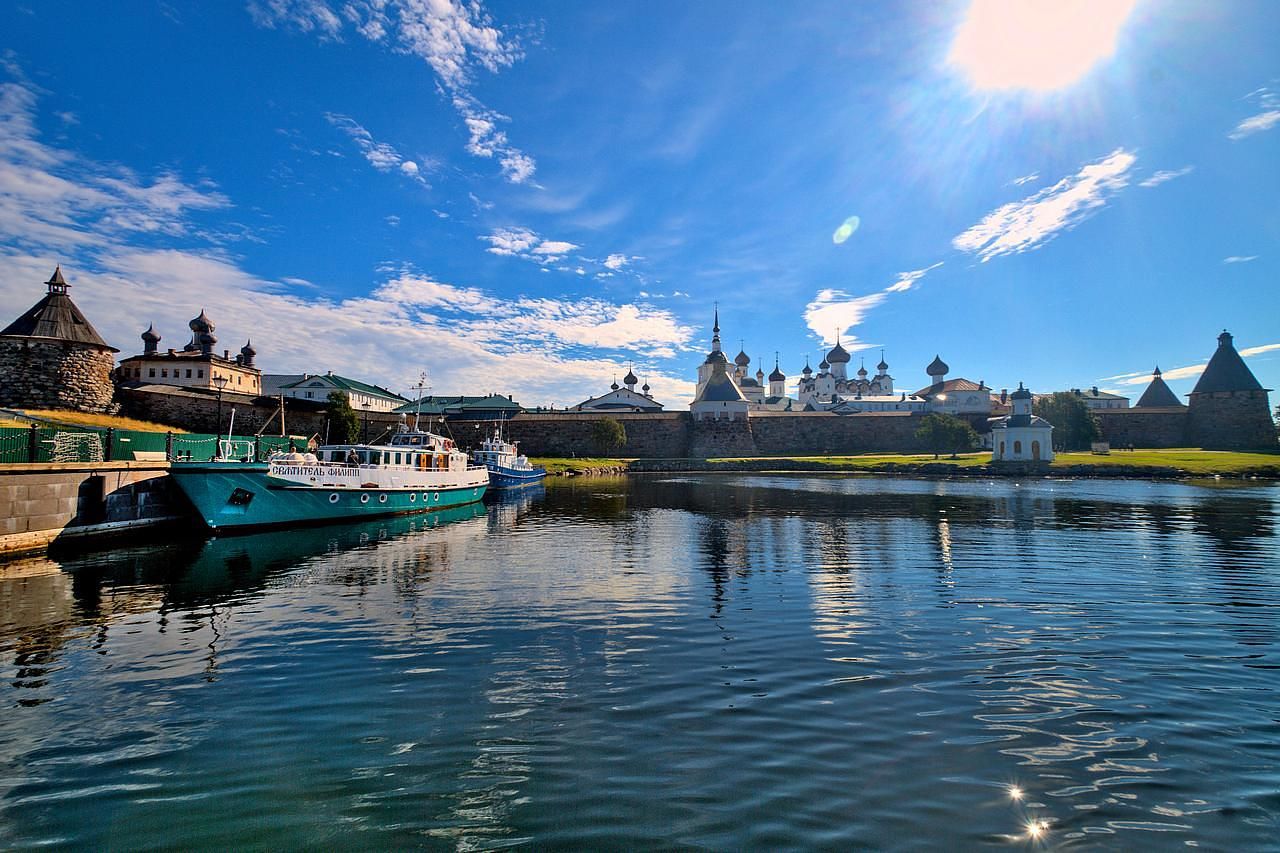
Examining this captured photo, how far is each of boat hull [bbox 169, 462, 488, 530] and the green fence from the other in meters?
1.81

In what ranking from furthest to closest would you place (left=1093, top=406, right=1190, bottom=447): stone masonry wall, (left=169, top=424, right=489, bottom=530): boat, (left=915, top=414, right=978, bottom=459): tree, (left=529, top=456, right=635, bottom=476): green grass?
1. (left=1093, top=406, right=1190, bottom=447): stone masonry wall
2. (left=915, top=414, right=978, bottom=459): tree
3. (left=529, top=456, right=635, bottom=476): green grass
4. (left=169, top=424, right=489, bottom=530): boat

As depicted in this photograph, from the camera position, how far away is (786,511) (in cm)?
3275

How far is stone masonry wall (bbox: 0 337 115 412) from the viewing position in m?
47.2

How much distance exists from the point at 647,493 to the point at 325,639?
35.2 metres

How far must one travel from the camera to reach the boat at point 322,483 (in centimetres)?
2388

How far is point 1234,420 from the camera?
8181 cm

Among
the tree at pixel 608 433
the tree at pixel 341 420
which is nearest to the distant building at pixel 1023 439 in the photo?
the tree at pixel 608 433

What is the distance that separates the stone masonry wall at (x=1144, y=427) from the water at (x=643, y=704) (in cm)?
8801

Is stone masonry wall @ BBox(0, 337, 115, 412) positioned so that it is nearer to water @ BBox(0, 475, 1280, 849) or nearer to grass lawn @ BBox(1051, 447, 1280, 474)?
water @ BBox(0, 475, 1280, 849)

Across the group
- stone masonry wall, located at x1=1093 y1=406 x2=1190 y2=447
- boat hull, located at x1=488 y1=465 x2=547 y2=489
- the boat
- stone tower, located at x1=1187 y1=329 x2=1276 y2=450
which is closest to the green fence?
the boat

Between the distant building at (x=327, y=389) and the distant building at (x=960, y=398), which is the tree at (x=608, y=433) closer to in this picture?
the distant building at (x=327, y=389)

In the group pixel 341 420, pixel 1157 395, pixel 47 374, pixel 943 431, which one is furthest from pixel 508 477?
pixel 1157 395

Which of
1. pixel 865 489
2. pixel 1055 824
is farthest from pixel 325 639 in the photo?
pixel 865 489

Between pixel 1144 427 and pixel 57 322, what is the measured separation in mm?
128300
